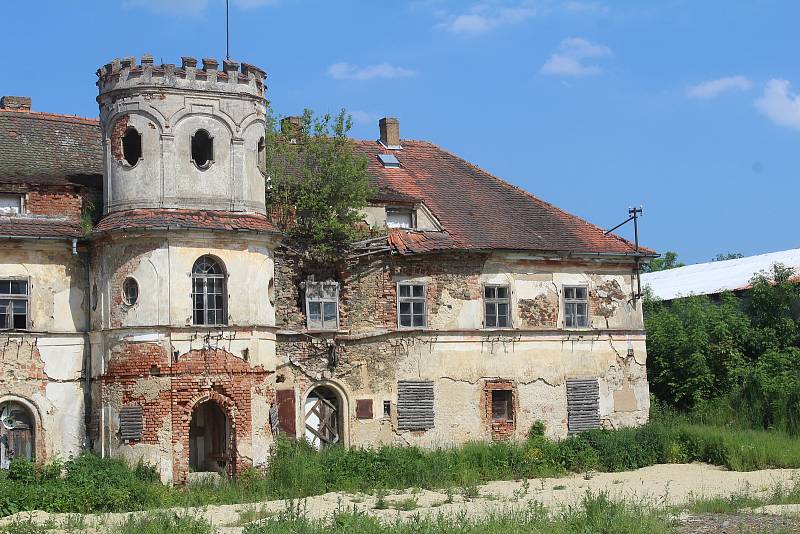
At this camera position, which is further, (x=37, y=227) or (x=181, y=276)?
(x=37, y=227)

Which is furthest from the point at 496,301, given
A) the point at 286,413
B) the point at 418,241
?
the point at 286,413

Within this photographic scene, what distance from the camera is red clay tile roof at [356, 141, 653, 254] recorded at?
2986cm

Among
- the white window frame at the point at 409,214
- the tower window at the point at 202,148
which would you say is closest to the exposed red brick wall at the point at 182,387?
the tower window at the point at 202,148

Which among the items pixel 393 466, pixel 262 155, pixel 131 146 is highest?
pixel 131 146

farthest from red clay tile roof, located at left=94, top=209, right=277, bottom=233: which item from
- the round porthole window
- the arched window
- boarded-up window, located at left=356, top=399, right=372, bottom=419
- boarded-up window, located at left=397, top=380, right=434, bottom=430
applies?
boarded-up window, located at left=397, top=380, right=434, bottom=430

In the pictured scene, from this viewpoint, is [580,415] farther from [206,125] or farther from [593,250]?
[206,125]

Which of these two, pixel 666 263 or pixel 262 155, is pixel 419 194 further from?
pixel 666 263

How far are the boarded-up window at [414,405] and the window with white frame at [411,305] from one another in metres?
1.47

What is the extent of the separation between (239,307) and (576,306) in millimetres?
9812

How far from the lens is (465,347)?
29109 millimetres

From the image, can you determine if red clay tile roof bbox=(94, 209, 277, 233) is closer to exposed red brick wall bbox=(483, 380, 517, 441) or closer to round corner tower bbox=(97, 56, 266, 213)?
round corner tower bbox=(97, 56, 266, 213)

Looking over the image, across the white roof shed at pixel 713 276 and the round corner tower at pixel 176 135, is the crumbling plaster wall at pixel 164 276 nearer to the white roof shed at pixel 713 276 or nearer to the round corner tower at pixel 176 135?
the round corner tower at pixel 176 135

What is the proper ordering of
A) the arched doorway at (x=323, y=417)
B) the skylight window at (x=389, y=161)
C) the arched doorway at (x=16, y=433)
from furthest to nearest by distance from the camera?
→ 1. the skylight window at (x=389, y=161)
2. the arched doorway at (x=323, y=417)
3. the arched doorway at (x=16, y=433)

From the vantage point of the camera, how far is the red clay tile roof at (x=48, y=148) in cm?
2638
